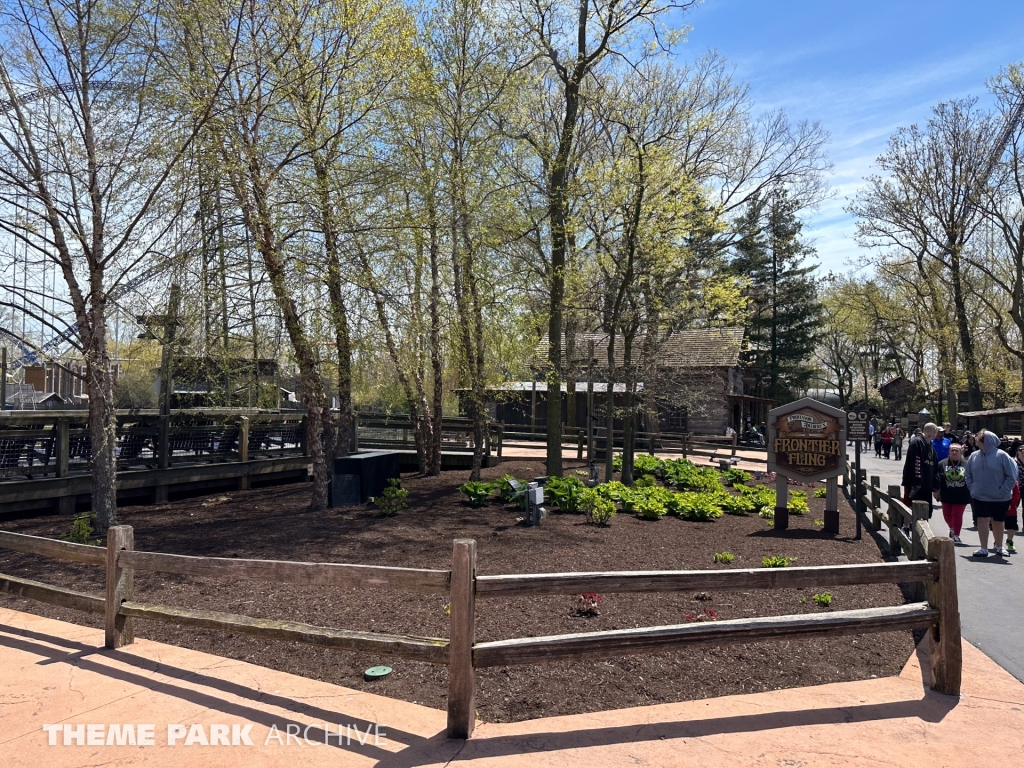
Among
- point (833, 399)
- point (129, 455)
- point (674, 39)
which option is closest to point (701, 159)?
point (674, 39)

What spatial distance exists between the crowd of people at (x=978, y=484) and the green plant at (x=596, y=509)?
453 cm

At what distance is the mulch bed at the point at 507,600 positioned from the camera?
17.3ft

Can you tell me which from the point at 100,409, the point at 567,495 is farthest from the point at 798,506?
the point at 100,409

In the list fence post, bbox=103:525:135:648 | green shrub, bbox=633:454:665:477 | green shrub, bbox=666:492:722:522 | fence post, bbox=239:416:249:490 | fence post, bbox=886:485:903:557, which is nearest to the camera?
fence post, bbox=103:525:135:648

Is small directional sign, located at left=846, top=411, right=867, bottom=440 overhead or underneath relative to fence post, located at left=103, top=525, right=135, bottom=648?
overhead

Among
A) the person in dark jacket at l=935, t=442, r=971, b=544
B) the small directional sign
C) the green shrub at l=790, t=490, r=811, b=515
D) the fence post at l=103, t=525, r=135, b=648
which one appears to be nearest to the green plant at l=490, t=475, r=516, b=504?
the green shrub at l=790, t=490, r=811, b=515

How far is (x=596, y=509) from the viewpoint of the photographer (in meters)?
11.3

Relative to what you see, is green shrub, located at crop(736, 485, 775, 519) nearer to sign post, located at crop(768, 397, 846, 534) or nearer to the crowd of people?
sign post, located at crop(768, 397, 846, 534)

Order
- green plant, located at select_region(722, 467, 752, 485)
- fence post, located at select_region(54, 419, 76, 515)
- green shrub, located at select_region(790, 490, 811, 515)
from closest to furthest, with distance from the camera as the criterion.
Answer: fence post, located at select_region(54, 419, 76, 515) → green shrub, located at select_region(790, 490, 811, 515) → green plant, located at select_region(722, 467, 752, 485)

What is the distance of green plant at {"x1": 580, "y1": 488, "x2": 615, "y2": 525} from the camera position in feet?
36.9

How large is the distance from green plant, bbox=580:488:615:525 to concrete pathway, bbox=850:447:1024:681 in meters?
4.59

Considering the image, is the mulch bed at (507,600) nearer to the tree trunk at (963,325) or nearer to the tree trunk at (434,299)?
the tree trunk at (434,299)

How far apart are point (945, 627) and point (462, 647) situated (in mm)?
3117

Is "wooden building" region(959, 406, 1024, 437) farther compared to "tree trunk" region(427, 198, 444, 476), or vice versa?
"wooden building" region(959, 406, 1024, 437)
